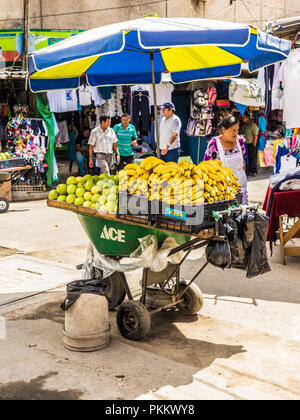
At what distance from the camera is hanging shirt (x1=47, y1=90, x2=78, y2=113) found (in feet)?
40.7

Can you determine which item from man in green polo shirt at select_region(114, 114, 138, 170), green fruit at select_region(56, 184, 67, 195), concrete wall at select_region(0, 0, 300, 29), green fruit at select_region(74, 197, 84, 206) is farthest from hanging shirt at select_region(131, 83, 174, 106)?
green fruit at select_region(74, 197, 84, 206)

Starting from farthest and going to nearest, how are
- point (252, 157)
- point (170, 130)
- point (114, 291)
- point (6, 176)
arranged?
1. point (252, 157)
2. point (6, 176)
3. point (170, 130)
4. point (114, 291)

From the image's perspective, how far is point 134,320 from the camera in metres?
4.51

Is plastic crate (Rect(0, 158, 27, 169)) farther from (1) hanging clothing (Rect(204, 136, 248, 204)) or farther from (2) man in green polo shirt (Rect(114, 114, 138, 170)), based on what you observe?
(1) hanging clothing (Rect(204, 136, 248, 204))

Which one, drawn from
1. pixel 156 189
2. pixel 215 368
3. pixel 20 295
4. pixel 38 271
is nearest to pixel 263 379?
pixel 215 368

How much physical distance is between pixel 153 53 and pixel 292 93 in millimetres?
3863

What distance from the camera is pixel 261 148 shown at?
16438mm

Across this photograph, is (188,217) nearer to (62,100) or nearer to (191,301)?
(191,301)

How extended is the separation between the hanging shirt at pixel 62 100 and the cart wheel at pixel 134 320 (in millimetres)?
8853

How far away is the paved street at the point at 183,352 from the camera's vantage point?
364 cm

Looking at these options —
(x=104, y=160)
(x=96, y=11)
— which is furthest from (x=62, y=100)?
(x=96, y=11)

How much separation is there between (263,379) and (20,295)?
115 inches
